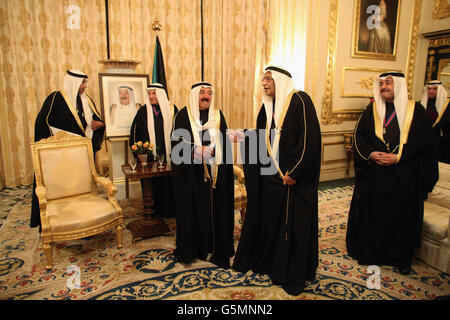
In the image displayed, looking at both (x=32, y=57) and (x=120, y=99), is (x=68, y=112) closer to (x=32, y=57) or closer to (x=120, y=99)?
(x=120, y=99)

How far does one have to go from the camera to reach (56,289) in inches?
99.7

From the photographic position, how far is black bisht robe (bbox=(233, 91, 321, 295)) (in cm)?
251

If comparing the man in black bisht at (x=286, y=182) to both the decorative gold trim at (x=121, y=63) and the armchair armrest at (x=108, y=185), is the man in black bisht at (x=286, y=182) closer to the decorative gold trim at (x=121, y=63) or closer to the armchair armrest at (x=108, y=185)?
the armchair armrest at (x=108, y=185)

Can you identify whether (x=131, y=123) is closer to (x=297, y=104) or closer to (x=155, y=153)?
(x=155, y=153)

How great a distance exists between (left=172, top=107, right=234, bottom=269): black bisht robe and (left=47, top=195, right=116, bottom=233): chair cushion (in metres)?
0.76

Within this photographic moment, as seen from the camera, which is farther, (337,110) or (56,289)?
(337,110)

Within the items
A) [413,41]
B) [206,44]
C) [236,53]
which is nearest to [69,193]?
[206,44]

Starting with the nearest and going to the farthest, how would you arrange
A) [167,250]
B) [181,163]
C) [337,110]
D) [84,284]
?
[84,284]
[181,163]
[167,250]
[337,110]

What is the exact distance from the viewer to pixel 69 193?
3311mm

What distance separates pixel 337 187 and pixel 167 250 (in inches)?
145

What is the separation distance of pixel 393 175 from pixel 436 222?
1.96 ft
